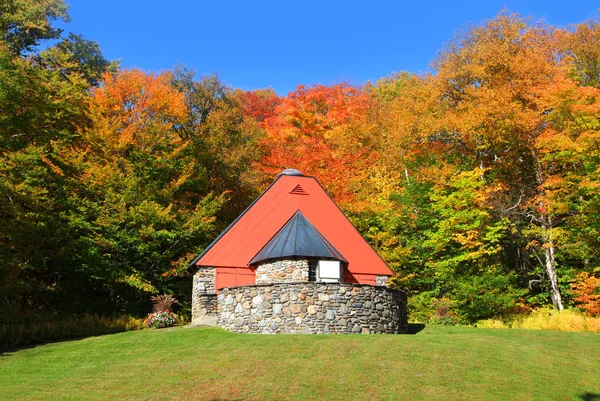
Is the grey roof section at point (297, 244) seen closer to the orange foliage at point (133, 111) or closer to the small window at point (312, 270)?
the small window at point (312, 270)

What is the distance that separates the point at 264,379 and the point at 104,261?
14539 millimetres

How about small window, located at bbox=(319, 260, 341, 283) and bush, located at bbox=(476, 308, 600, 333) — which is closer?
bush, located at bbox=(476, 308, 600, 333)

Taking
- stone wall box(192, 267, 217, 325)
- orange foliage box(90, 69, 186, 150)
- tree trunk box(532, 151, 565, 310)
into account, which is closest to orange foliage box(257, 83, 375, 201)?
orange foliage box(90, 69, 186, 150)

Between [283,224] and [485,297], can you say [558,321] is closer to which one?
[485,297]

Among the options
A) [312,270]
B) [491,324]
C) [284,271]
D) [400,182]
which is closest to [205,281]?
[284,271]

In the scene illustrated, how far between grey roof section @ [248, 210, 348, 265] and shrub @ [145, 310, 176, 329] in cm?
411

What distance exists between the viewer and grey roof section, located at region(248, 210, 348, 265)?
18.7 meters

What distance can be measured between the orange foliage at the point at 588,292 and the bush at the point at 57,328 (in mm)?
18624

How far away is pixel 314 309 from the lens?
52.6 ft

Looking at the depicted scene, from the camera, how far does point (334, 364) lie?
37.3 feet

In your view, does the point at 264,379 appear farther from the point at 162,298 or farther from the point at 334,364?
the point at 162,298

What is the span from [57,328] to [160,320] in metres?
3.84

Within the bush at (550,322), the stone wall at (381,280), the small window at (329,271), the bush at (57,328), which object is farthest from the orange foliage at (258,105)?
the bush at (550,322)

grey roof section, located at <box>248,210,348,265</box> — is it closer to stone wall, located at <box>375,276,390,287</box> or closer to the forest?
stone wall, located at <box>375,276,390,287</box>
